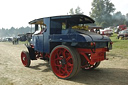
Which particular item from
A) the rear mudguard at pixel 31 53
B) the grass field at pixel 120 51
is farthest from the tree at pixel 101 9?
the rear mudguard at pixel 31 53

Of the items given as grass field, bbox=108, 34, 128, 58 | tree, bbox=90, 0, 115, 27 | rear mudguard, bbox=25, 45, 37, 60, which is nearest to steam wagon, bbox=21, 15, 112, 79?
rear mudguard, bbox=25, 45, 37, 60

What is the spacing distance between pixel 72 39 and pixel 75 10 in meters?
96.7

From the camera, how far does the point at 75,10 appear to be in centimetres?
9675

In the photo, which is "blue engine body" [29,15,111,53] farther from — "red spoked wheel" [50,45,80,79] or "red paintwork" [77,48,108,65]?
"red spoked wheel" [50,45,80,79]

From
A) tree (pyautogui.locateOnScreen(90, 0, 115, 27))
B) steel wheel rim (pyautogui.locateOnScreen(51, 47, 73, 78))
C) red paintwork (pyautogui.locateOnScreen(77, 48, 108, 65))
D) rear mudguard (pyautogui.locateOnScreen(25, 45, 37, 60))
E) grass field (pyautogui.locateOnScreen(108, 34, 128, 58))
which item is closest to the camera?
red paintwork (pyautogui.locateOnScreen(77, 48, 108, 65))

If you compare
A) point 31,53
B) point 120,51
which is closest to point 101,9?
point 120,51

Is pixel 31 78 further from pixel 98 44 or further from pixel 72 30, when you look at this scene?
pixel 98 44

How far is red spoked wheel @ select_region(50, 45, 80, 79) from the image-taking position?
368 cm

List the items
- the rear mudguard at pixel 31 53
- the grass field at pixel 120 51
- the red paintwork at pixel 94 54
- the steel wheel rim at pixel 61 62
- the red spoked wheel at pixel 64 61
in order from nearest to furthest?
the red spoked wheel at pixel 64 61 → the red paintwork at pixel 94 54 → the steel wheel rim at pixel 61 62 → the rear mudguard at pixel 31 53 → the grass field at pixel 120 51

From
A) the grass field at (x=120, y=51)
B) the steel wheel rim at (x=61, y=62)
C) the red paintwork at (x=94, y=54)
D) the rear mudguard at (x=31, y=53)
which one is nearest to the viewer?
the red paintwork at (x=94, y=54)

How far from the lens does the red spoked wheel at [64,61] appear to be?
12.1ft

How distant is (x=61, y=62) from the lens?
4.13 metres

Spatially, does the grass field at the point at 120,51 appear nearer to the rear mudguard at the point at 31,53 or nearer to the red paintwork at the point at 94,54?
the red paintwork at the point at 94,54

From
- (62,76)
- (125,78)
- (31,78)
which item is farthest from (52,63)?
(125,78)
